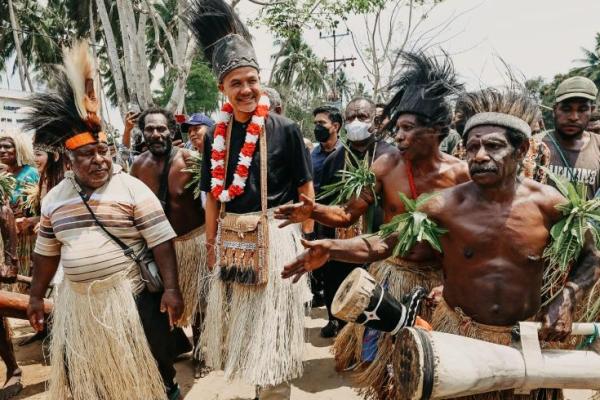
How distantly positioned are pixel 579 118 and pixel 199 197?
3251 millimetres

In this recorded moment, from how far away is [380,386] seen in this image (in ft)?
8.05

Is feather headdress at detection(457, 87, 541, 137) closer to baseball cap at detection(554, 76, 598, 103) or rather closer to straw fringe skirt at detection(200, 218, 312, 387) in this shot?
straw fringe skirt at detection(200, 218, 312, 387)

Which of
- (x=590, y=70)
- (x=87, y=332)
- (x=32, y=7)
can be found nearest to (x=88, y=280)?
(x=87, y=332)

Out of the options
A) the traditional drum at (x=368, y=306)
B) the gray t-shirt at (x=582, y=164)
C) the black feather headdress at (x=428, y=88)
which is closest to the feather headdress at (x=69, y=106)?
the traditional drum at (x=368, y=306)

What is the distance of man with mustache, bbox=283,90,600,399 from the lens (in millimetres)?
2129

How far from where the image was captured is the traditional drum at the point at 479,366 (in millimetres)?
1723

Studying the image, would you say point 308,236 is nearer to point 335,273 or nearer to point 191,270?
point 335,273

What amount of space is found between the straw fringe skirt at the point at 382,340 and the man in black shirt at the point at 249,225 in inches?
21.6

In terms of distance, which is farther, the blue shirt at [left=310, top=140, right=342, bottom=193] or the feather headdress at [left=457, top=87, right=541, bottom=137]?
the blue shirt at [left=310, top=140, right=342, bottom=193]

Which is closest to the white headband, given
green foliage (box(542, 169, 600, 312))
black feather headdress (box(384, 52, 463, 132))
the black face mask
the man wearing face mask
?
green foliage (box(542, 169, 600, 312))

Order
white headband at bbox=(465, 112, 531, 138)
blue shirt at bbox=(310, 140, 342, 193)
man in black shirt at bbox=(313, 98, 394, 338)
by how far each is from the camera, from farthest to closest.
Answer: blue shirt at bbox=(310, 140, 342, 193)
man in black shirt at bbox=(313, 98, 394, 338)
white headband at bbox=(465, 112, 531, 138)

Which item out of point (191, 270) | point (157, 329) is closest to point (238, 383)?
point (191, 270)

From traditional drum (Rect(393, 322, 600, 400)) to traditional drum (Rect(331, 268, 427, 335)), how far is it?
0.15m

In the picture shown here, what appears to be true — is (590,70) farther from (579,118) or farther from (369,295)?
(369,295)
